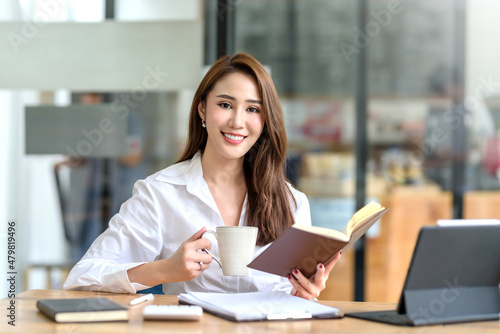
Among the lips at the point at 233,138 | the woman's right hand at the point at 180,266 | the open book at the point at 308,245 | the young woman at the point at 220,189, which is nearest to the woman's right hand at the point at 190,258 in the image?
the woman's right hand at the point at 180,266

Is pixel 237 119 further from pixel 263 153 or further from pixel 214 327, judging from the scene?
pixel 214 327

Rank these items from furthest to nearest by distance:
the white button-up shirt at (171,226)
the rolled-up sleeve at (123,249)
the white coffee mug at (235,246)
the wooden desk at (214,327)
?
the white button-up shirt at (171,226) → the rolled-up sleeve at (123,249) → the white coffee mug at (235,246) → the wooden desk at (214,327)

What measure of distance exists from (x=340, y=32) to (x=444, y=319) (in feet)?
9.88

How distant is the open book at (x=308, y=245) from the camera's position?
1448mm

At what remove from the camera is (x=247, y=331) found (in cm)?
135

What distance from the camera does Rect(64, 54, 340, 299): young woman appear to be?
2025 mm

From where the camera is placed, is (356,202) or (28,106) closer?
(28,106)

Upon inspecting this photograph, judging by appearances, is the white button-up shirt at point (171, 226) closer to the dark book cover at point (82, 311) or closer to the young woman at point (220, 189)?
the young woman at point (220, 189)

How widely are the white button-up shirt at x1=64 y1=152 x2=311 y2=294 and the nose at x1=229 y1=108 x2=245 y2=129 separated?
0.21 metres

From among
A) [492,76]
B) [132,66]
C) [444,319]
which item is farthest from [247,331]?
[492,76]

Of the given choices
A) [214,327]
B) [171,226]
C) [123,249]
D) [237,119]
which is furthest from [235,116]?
[214,327]

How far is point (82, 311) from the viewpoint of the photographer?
1411 mm

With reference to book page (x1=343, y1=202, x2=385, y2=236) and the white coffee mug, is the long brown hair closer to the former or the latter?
the white coffee mug

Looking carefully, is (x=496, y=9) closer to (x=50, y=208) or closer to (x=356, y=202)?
(x=356, y=202)
